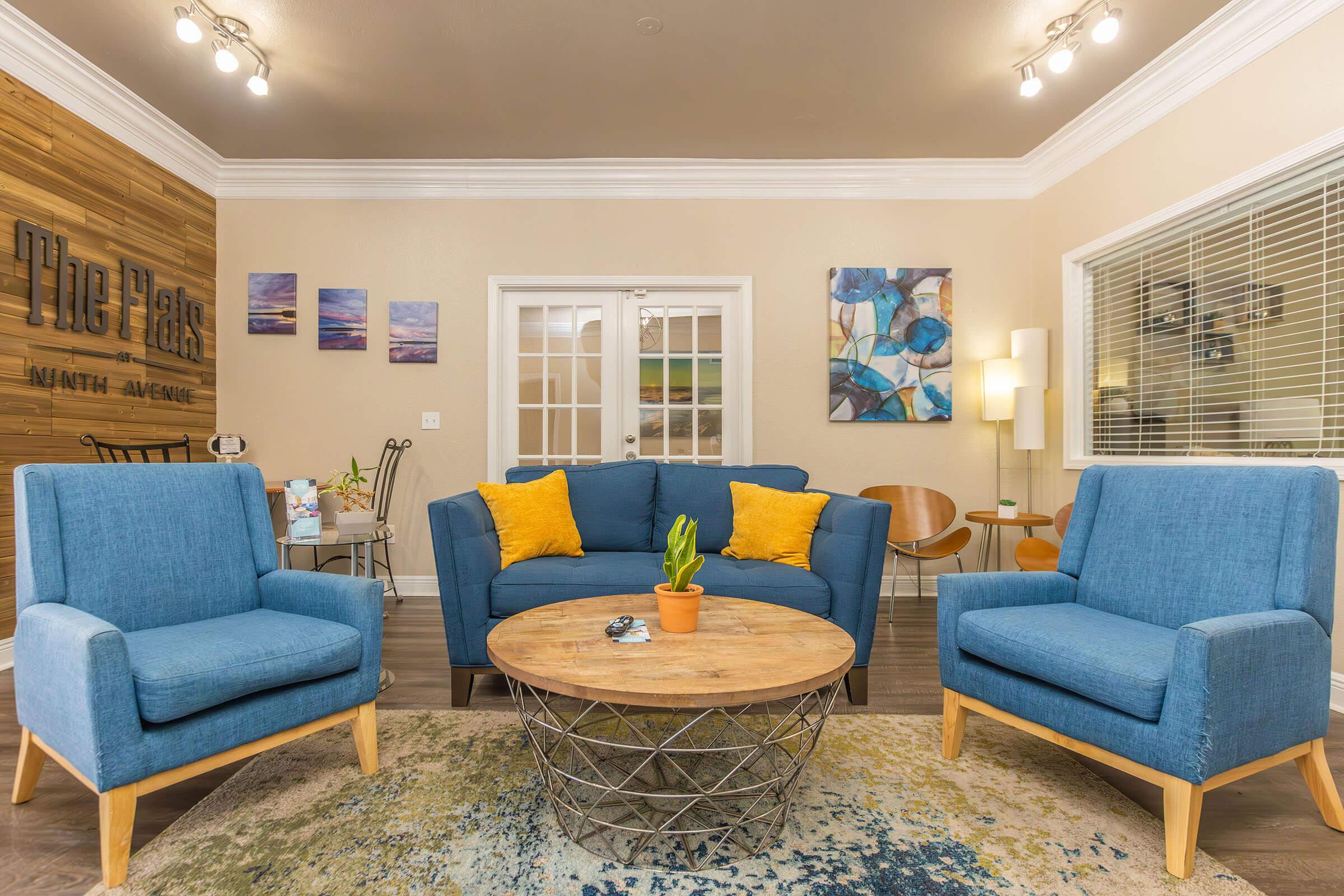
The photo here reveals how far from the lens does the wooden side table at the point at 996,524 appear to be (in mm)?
3574

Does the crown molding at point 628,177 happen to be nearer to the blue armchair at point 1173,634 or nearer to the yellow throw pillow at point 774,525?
the yellow throw pillow at point 774,525

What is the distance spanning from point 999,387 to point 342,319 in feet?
13.7

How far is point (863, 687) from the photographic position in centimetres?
245

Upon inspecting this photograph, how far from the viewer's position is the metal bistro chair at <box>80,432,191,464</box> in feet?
10.2

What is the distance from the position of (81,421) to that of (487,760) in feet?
9.41

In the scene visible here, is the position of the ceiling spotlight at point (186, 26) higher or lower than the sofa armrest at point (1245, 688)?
higher

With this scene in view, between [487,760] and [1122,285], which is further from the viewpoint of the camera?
[1122,285]

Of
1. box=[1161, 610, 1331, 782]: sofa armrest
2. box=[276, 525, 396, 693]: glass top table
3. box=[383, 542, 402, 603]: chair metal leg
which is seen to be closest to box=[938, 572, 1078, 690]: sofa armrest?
box=[1161, 610, 1331, 782]: sofa armrest

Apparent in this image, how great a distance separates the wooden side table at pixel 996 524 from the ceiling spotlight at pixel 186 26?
4.37 m

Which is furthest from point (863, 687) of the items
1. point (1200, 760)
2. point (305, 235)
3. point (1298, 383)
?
point (305, 235)

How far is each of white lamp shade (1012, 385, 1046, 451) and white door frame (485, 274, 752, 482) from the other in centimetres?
160

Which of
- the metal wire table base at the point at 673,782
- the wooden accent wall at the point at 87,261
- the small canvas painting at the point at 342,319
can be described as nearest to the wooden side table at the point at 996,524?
the metal wire table base at the point at 673,782

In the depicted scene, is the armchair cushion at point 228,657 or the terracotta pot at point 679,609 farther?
the terracotta pot at point 679,609

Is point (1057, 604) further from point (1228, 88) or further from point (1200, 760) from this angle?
point (1228, 88)
